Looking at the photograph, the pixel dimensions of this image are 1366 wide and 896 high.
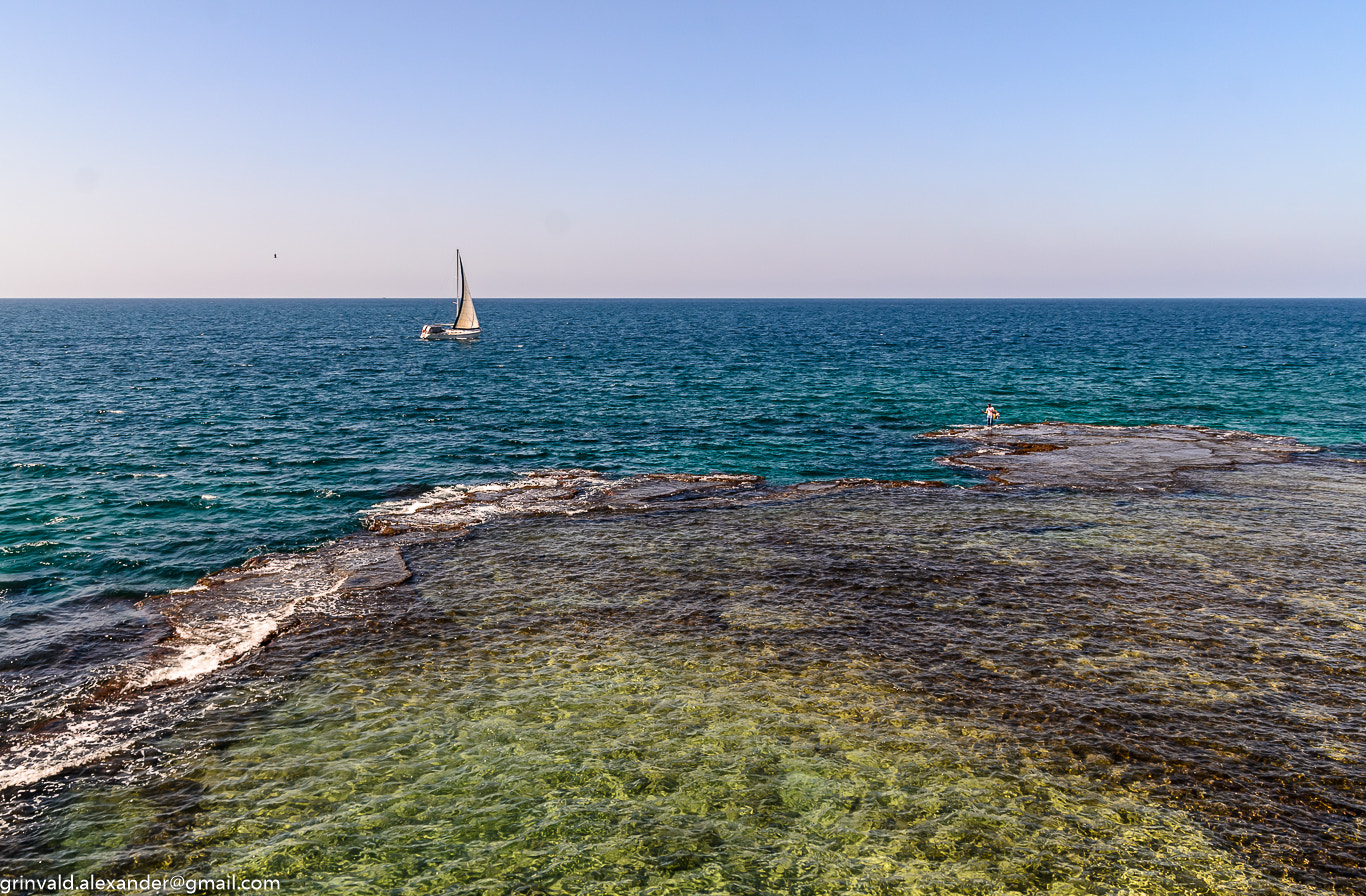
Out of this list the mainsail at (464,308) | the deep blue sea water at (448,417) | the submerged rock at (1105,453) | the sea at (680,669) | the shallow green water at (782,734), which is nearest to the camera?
the shallow green water at (782,734)

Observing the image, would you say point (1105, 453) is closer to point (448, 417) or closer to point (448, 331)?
point (448, 417)

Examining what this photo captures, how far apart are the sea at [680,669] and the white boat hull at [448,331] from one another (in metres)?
85.3

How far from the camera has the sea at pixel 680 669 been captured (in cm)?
1252

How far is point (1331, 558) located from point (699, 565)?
73.3 feet

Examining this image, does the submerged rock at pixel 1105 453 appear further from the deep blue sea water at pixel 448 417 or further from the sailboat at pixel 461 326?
the sailboat at pixel 461 326

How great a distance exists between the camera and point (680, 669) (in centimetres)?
1897

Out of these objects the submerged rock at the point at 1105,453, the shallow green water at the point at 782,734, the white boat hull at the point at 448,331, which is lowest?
the shallow green water at the point at 782,734

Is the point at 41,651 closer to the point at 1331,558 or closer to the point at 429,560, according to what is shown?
the point at 429,560

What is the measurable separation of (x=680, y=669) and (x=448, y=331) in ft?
404

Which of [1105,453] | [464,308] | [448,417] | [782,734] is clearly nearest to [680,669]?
[782,734]

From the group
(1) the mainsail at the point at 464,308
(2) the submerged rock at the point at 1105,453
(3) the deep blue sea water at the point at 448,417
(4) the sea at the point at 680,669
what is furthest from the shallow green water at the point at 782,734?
(1) the mainsail at the point at 464,308

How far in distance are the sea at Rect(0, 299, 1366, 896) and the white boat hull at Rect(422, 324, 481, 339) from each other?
280 feet

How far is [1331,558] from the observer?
2567cm

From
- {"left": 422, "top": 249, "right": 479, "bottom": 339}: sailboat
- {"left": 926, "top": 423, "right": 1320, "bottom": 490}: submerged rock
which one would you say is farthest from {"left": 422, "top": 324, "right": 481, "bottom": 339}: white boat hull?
{"left": 926, "top": 423, "right": 1320, "bottom": 490}: submerged rock
